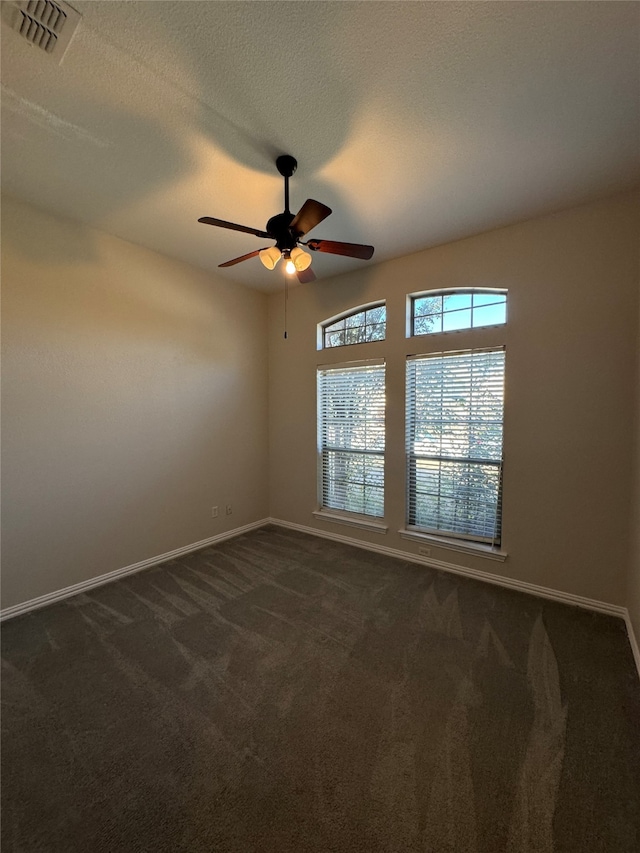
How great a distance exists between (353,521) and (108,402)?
2.73 metres

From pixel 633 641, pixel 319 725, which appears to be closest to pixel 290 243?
pixel 319 725

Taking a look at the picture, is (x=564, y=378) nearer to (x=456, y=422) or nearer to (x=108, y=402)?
(x=456, y=422)

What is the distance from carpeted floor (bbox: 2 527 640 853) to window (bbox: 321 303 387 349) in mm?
2604

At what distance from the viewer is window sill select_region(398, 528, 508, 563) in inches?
115

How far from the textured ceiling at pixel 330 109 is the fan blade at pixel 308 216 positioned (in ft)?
1.51

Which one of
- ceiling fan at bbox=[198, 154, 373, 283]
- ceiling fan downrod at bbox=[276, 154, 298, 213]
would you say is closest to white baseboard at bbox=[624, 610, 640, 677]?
ceiling fan at bbox=[198, 154, 373, 283]

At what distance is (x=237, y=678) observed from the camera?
6.18 ft

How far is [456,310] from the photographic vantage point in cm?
316

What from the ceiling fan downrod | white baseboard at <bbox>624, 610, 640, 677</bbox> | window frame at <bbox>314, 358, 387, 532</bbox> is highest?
the ceiling fan downrod

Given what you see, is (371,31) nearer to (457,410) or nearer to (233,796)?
(457,410)

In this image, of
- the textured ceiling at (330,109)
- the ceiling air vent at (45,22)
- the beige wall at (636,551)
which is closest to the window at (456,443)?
the beige wall at (636,551)

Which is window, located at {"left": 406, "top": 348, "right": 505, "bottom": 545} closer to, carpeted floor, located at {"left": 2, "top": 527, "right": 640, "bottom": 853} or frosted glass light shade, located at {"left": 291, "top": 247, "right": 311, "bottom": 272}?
carpeted floor, located at {"left": 2, "top": 527, "right": 640, "bottom": 853}

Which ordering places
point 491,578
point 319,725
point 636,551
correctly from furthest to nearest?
point 491,578, point 636,551, point 319,725

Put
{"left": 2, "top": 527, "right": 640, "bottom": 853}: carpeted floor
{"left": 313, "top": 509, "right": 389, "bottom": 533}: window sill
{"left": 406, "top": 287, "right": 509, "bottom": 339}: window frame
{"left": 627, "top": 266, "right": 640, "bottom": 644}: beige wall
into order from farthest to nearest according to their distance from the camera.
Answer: {"left": 313, "top": 509, "right": 389, "bottom": 533}: window sill → {"left": 406, "top": 287, "right": 509, "bottom": 339}: window frame → {"left": 627, "top": 266, "right": 640, "bottom": 644}: beige wall → {"left": 2, "top": 527, "right": 640, "bottom": 853}: carpeted floor
